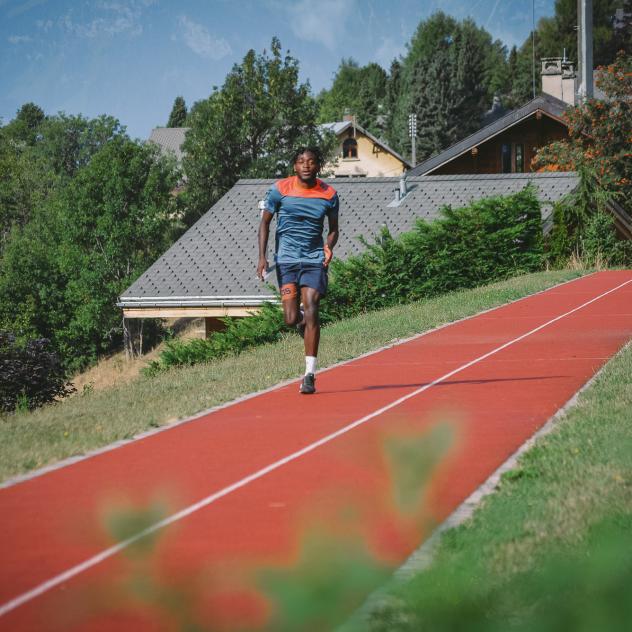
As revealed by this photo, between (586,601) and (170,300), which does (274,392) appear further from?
(170,300)

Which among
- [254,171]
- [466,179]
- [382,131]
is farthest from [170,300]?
[382,131]

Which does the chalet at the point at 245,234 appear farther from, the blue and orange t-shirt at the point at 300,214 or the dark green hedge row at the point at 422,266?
the blue and orange t-shirt at the point at 300,214

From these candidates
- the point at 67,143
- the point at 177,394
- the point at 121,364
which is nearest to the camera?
the point at 177,394

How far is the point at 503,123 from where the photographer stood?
44406 mm

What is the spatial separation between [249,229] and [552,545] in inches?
1423

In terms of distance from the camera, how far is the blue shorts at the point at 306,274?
9852 mm

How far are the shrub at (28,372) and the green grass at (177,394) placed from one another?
17.1ft

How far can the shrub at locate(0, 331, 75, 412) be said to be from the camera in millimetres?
19938

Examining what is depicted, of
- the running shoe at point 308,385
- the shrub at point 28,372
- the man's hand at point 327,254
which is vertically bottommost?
the shrub at point 28,372

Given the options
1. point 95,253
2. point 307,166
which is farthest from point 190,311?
point 95,253

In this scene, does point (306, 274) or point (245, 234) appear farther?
point (245, 234)

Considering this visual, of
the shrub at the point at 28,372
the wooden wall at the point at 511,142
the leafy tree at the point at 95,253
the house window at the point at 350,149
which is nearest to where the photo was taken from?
the shrub at the point at 28,372

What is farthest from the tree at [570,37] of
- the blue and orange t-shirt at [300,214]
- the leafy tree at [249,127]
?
the blue and orange t-shirt at [300,214]

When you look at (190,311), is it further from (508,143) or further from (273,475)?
(273,475)
